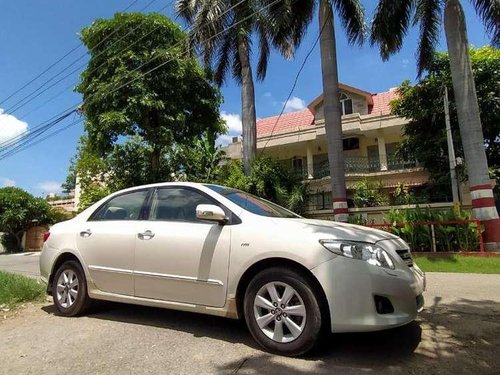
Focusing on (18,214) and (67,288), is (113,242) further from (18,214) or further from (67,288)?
(18,214)

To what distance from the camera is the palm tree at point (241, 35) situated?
17.6 meters

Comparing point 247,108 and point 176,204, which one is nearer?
point 176,204

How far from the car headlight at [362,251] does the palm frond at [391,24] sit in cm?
1306

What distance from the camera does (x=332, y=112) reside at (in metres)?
14.9

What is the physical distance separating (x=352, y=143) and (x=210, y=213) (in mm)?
27257

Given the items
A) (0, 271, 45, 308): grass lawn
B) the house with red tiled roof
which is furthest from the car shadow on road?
the house with red tiled roof

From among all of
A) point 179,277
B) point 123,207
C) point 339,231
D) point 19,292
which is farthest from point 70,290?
point 339,231

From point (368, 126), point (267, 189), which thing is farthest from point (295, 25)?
point (368, 126)

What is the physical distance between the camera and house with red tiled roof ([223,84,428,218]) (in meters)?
28.0

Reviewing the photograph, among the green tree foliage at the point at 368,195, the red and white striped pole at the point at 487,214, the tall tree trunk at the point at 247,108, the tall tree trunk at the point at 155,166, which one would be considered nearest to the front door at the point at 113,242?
the red and white striped pole at the point at 487,214

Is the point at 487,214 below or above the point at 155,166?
below

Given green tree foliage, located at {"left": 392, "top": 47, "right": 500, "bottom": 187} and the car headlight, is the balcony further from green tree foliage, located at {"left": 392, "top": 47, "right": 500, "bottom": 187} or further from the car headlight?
the car headlight

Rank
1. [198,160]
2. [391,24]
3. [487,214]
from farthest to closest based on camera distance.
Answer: [198,160], [391,24], [487,214]

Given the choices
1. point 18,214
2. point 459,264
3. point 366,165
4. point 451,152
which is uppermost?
point 366,165
